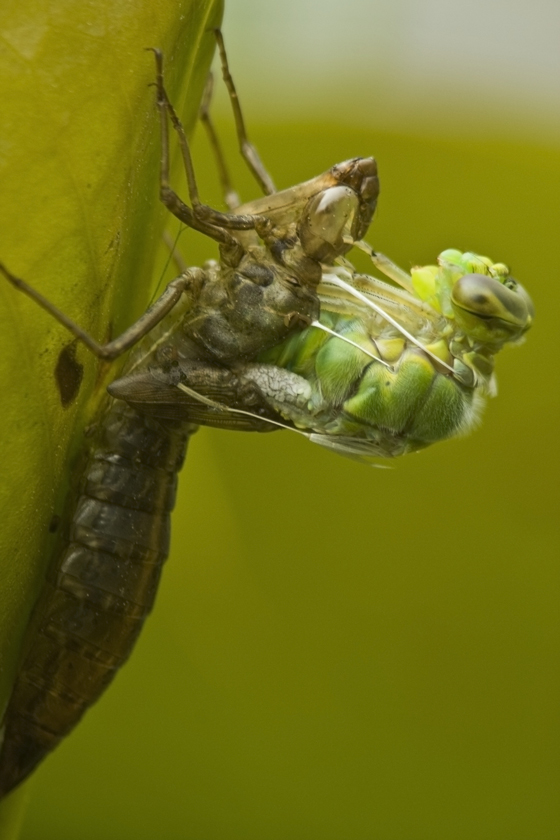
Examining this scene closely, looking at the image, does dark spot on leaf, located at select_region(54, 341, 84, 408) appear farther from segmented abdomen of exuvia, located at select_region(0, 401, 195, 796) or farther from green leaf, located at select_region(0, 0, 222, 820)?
segmented abdomen of exuvia, located at select_region(0, 401, 195, 796)

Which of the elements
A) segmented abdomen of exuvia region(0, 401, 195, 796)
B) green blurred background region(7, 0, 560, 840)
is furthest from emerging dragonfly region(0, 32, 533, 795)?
green blurred background region(7, 0, 560, 840)

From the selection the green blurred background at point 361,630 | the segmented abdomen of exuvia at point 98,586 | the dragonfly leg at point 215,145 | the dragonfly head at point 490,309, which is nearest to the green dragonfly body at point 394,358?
the dragonfly head at point 490,309

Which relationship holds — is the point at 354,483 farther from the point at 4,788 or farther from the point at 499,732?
the point at 4,788

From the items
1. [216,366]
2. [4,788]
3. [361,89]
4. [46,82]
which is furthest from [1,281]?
[361,89]

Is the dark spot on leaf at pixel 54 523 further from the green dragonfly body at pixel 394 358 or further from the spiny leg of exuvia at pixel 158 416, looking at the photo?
the green dragonfly body at pixel 394 358

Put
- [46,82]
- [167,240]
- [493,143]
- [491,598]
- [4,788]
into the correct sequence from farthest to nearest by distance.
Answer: [491,598] < [493,143] < [167,240] < [4,788] < [46,82]
